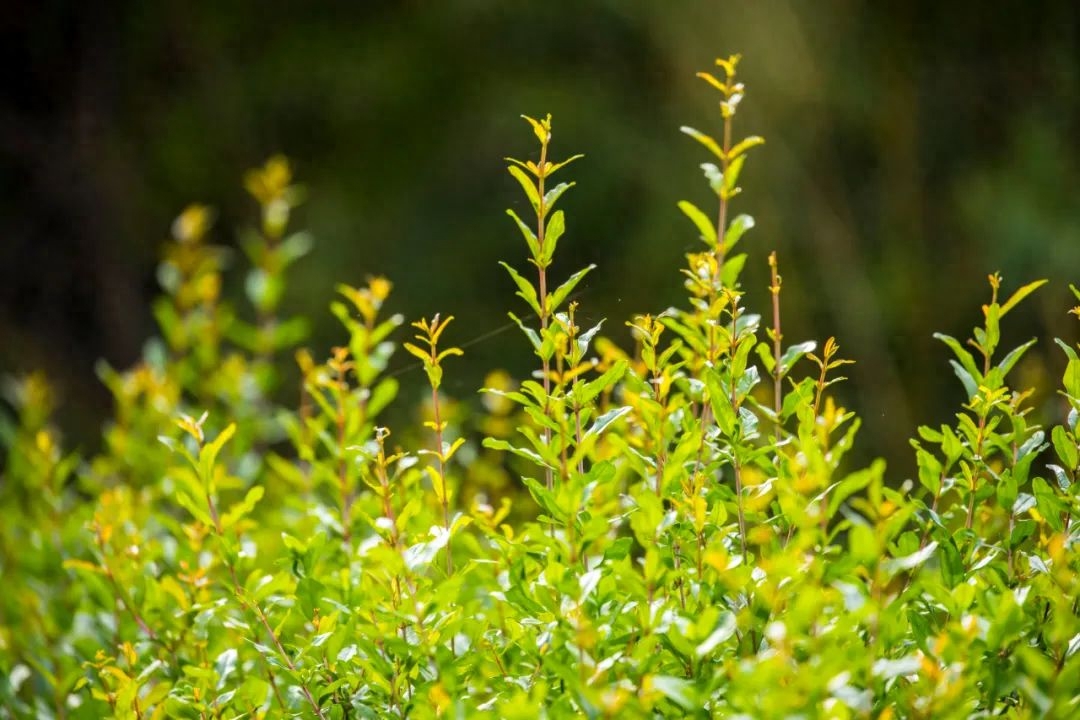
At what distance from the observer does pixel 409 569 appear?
3.05 feet

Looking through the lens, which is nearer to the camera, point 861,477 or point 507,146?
point 861,477

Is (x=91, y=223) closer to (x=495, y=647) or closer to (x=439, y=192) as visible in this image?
(x=439, y=192)

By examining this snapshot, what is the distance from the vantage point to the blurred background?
12.5 feet

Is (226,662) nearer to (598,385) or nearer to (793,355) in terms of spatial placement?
(598,385)

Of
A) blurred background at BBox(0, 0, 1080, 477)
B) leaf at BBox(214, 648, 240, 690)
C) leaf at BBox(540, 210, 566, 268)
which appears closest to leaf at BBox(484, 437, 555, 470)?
leaf at BBox(540, 210, 566, 268)

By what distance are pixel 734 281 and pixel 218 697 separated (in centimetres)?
60

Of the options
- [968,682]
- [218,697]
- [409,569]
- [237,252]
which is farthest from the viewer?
[237,252]

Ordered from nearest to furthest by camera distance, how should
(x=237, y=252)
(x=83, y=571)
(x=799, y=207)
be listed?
(x=83, y=571) → (x=799, y=207) → (x=237, y=252)

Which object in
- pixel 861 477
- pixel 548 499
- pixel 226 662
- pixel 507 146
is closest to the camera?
pixel 861 477

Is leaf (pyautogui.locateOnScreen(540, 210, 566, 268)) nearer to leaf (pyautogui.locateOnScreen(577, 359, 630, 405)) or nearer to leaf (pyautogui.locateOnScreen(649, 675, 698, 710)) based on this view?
leaf (pyautogui.locateOnScreen(577, 359, 630, 405))

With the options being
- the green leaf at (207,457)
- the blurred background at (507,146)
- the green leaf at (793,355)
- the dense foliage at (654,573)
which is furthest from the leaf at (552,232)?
the blurred background at (507,146)

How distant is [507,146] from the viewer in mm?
4672

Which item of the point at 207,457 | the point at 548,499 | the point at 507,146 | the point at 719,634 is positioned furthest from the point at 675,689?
the point at 507,146

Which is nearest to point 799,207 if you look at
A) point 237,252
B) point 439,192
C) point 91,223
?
point 439,192
